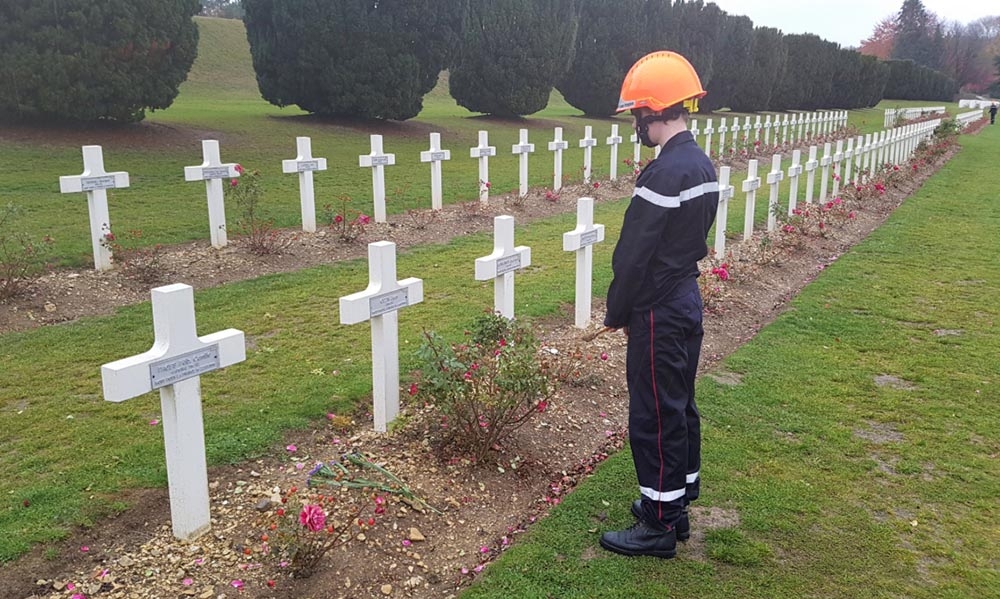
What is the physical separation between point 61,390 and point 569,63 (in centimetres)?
2316

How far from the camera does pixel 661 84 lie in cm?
334

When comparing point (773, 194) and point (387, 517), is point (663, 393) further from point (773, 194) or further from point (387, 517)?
point (773, 194)

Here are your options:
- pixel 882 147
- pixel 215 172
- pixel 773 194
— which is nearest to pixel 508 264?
pixel 215 172

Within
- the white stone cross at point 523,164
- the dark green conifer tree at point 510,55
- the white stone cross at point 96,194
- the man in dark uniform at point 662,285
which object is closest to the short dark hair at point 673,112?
the man in dark uniform at point 662,285

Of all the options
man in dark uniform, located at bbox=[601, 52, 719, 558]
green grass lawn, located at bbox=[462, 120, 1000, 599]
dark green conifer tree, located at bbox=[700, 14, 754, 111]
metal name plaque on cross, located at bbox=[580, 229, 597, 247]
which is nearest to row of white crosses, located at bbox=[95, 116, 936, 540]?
metal name plaque on cross, located at bbox=[580, 229, 597, 247]

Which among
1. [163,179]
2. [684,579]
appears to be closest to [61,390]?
[684,579]

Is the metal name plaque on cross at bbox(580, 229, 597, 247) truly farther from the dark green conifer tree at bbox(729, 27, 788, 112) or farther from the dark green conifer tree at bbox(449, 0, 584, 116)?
the dark green conifer tree at bbox(729, 27, 788, 112)

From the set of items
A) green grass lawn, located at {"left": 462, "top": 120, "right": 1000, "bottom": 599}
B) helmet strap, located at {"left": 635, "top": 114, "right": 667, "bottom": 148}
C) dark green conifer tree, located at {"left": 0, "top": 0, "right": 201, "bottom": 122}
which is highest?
dark green conifer tree, located at {"left": 0, "top": 0, "right": 201, "bottom": 122}

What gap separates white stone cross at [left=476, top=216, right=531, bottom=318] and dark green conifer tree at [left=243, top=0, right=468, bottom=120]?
1501 cm

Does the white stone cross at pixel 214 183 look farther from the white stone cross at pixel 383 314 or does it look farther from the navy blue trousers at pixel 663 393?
the navy blue trousers at pixel 663 393

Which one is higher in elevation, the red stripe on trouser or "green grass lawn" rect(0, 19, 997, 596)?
the red stripe on trouser

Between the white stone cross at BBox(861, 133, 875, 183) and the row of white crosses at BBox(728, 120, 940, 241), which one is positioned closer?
the row of white crosses at BBox(728, 120, 940, 241)

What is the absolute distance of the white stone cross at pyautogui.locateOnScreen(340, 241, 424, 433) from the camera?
4211mm

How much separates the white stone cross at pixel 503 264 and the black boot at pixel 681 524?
1.82m
